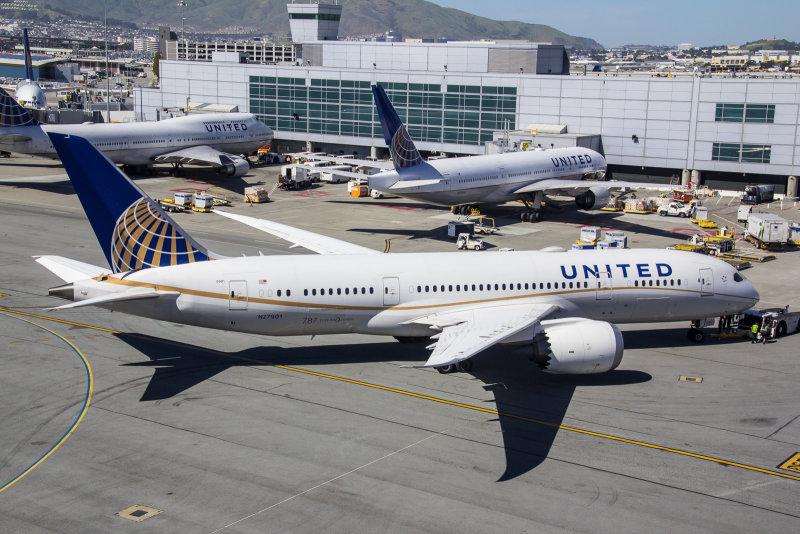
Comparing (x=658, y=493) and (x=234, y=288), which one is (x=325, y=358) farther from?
(x=658, y=493)

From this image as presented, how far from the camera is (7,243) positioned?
5478cm

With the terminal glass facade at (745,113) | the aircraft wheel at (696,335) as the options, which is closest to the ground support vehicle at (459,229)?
the aircraft wheel at (696,335)

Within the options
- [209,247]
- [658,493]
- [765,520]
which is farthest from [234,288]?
[209,247]

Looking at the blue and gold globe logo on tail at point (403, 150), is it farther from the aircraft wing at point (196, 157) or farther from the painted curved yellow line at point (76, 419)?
the aircraft wing at point (196, 157)

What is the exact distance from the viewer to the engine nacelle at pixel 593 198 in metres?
70.6

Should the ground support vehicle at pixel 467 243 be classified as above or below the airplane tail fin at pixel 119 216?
below

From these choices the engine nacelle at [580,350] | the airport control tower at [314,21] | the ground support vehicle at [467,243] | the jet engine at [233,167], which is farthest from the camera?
the airport control tower at [314,21]

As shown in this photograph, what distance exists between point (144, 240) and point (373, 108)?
71.8 metres

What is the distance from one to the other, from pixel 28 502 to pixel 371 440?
1013 centimetres

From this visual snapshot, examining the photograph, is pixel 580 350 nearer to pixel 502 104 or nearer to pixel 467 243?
pixel 467 243

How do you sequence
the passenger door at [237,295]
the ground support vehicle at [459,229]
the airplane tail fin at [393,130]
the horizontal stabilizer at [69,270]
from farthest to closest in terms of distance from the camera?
the ground support vehicle at [459,229], the airplane tail fin at [393,130], the horizontal stabilizer at [69,270], the passenger door at [237,295]

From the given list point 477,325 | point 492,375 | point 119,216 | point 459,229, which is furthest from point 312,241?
point 459,229

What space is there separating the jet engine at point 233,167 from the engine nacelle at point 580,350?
2433 inches

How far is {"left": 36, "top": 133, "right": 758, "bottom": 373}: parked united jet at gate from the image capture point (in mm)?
30672
